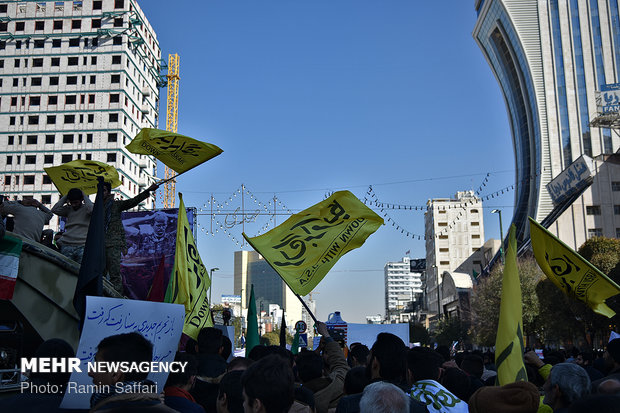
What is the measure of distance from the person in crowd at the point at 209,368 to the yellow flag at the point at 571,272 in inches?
152

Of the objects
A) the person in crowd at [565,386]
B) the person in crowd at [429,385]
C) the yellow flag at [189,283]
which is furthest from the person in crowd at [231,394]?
the yellow flag at [189,283]

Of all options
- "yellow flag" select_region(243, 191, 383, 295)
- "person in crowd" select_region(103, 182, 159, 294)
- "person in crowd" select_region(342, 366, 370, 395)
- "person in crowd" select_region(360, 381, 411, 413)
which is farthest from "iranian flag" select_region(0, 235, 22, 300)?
"person in crowd" select_region(360, 381, 411, 413)

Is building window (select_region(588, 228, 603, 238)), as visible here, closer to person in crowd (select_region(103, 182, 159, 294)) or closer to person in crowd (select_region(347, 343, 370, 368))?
person in crowd (select_region(103, 182, 159, 294))

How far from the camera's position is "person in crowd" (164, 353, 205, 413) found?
419cm

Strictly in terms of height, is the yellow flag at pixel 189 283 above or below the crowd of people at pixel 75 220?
below

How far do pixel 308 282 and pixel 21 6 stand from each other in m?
79.3

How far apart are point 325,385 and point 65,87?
75757mm

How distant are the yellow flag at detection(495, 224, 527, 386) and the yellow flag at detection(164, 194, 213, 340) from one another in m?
4.11

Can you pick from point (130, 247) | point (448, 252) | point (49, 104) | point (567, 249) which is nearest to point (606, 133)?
point (448, 252)

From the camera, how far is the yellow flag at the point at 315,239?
827cm

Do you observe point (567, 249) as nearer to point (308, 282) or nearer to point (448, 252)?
point (308, 282)

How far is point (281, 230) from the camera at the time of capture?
894 cm

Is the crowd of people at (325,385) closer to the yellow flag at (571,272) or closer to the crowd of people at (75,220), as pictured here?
the yellow flag at (571,272)

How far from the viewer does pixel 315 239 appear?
8.88 m
